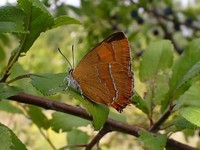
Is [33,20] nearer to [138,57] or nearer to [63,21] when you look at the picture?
[63,21]

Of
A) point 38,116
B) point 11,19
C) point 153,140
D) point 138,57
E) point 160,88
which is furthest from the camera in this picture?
point 138,57

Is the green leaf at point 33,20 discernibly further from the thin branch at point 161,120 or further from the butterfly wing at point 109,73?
the thin branch at point 161,120

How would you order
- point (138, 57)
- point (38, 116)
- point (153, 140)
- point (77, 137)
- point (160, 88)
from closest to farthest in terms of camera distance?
point (153, 140) → point (160, 88) → point (38, 116) → point (77, 137) → point (138, 57)

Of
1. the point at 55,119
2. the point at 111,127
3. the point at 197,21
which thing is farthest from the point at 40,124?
the point at 197,21

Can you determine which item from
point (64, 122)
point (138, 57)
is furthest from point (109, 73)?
point (138, 57)

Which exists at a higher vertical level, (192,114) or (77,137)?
(192,114)

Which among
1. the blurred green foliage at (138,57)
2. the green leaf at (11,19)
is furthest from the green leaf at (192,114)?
the green leaf at (11,19)

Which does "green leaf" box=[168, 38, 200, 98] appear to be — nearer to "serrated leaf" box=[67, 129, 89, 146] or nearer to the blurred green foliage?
the blurred green foliage

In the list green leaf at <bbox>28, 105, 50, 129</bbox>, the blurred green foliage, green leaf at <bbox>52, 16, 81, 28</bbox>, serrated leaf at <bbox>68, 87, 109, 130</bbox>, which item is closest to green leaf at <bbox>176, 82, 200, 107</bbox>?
the blurred green foliage
